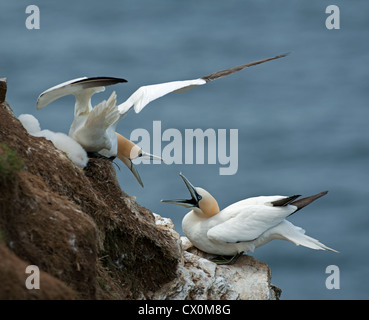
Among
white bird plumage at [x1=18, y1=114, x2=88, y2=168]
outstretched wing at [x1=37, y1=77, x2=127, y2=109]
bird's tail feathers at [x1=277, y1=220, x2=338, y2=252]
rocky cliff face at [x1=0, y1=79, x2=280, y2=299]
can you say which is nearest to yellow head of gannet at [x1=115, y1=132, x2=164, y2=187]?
rocky cliff face at [x1=0, y1=79, x2=280, y2=299]

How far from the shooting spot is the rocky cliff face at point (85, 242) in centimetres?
685

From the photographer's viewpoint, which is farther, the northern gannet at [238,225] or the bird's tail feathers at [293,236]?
the bird's tail feathers at [293,236]

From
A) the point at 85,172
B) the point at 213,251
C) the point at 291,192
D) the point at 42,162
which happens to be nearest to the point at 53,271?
the point at 42,162

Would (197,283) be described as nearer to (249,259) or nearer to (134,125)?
(249,259)

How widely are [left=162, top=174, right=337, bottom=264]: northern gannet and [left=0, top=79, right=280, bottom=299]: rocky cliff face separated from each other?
0.25 m

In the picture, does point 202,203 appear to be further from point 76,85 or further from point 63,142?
point 76,85

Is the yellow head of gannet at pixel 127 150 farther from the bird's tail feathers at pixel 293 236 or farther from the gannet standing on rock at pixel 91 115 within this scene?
the bird's tail feathers at pixel 293 236

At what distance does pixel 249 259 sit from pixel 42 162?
3179 mm

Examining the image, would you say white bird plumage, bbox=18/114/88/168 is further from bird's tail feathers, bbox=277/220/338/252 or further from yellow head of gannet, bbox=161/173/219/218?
bird's tail feathers, bbox=277/220/338/252

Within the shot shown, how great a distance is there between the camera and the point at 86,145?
9.54m

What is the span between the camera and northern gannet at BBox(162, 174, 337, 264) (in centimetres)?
1020

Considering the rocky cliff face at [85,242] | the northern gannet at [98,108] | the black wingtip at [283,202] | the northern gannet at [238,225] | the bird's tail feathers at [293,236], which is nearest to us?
the rocky cliff face at [85,242]

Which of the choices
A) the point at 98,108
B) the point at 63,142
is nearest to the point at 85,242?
the point at 63,142

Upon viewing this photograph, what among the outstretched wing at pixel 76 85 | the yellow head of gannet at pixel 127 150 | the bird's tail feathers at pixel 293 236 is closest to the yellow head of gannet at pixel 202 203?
the yellow head of gannet at pixel 127 150
